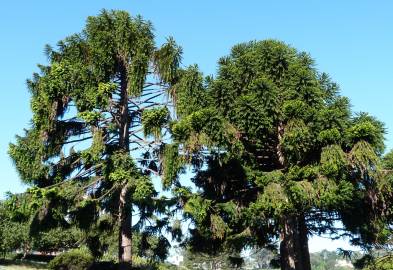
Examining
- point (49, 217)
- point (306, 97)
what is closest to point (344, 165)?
point (306, 97)

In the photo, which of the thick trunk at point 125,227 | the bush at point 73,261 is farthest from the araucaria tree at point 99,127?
the bush at point 73,261

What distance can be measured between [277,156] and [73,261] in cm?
1808

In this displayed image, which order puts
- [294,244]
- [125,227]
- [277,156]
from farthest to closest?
[277,156] < [294,244] < [125,227]

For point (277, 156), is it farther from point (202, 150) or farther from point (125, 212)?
point (125, 212)

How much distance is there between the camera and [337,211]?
22.8m

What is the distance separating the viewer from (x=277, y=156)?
75.7ft

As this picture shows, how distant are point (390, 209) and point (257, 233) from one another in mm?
6302

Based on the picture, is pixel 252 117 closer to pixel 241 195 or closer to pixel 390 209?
pixel 241 195

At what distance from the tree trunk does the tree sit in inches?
1.8

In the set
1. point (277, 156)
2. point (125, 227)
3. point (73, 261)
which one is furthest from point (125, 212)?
point (73, 261)

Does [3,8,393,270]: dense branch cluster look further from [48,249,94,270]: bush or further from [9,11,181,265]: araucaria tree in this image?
[48,249,94,270]: bush

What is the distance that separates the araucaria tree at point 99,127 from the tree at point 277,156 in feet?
6.19

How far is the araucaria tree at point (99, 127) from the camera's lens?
20.4m

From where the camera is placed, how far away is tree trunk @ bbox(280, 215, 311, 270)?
68.8 feet
